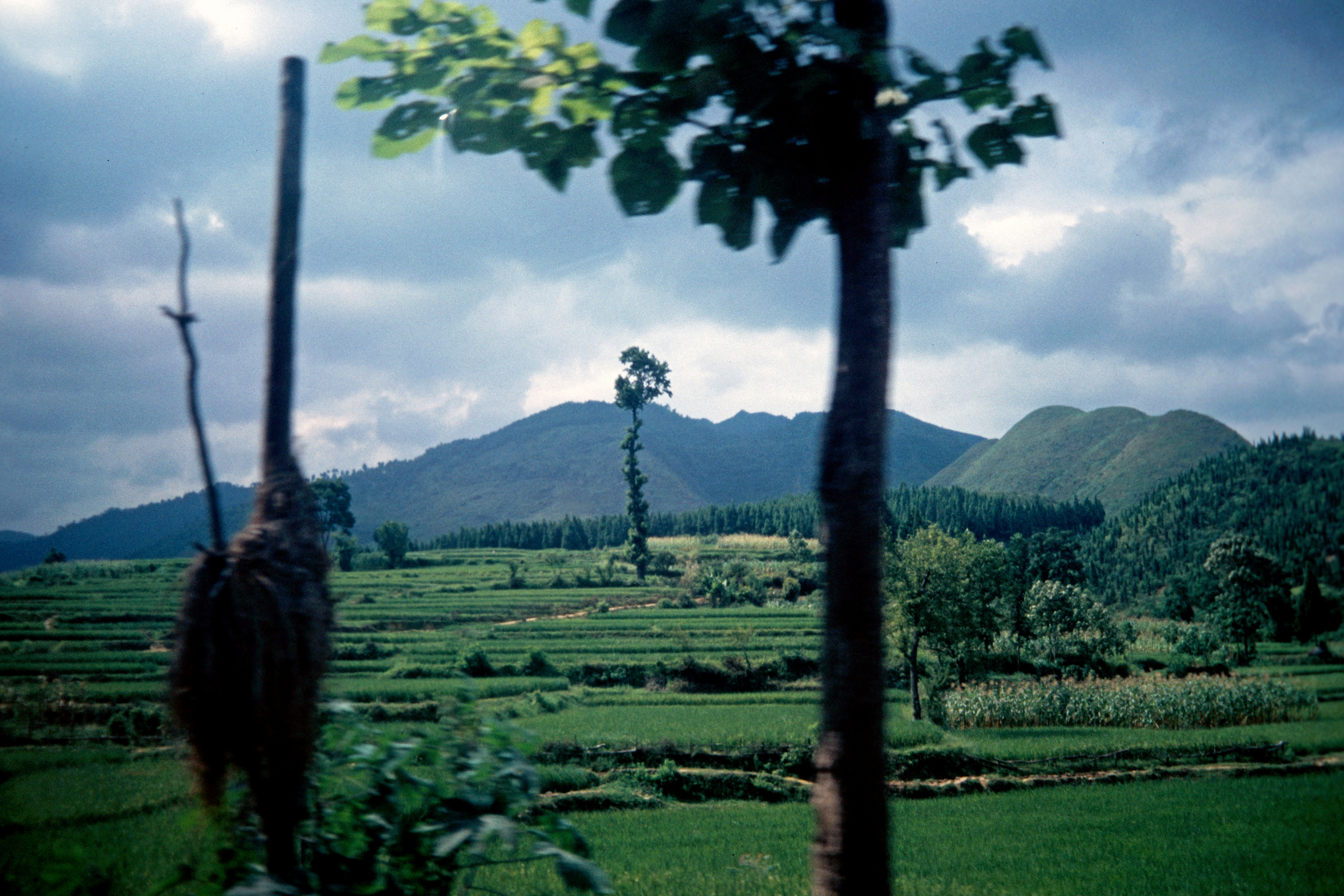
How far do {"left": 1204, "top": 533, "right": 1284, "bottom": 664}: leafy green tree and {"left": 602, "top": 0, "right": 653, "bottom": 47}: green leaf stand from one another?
32.9 meters

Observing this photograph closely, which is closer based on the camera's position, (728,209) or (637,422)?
(728,209)

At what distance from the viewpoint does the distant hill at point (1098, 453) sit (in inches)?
2335

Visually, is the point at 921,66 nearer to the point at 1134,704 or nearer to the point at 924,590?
the point at 924,590

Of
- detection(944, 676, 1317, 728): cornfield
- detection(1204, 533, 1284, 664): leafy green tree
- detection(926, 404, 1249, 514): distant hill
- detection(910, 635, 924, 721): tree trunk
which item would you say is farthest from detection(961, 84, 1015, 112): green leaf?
detection(926, 404, 1249, 514): distant hill

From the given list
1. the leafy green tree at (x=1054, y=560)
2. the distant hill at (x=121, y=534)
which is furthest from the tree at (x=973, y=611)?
the distant hill at (x=121, y=534)

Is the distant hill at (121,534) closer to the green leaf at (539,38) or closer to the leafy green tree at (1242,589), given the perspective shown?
the green leaf at (539,38)

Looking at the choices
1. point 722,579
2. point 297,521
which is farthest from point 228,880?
point 722,579

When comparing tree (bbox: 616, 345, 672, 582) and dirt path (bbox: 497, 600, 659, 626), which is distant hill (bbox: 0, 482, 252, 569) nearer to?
dirt path (bbox: 497, 600, 659, 626)

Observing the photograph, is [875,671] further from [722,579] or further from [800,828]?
[722,579]

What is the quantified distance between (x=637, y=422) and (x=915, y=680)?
129ft

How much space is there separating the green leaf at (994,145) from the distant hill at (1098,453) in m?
46.2

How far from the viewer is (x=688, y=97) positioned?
7.86ft

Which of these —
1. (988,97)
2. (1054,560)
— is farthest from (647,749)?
(1054,560)

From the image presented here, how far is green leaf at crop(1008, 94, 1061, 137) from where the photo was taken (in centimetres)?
247
